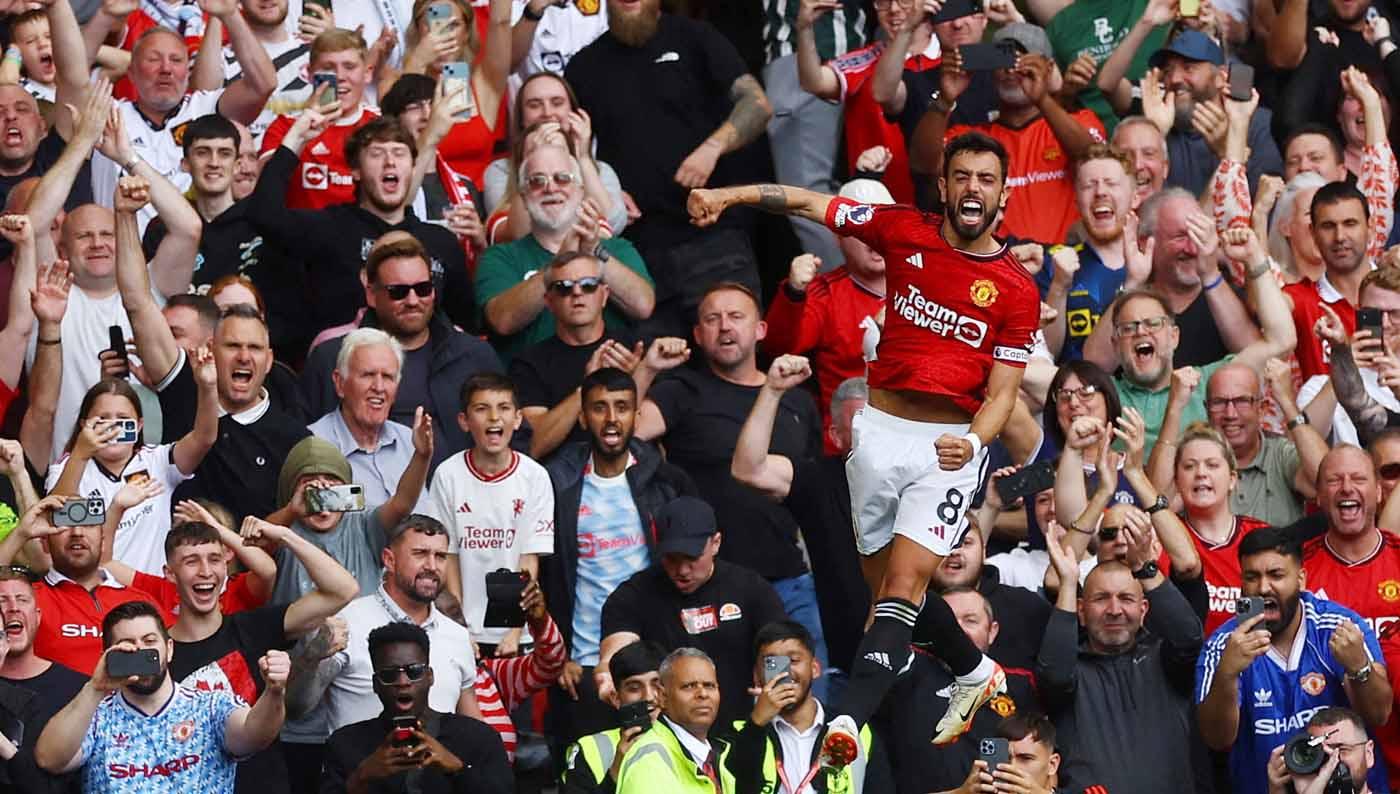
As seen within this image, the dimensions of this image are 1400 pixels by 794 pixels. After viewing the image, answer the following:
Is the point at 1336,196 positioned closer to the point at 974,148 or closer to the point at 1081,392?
the point at 1081,392

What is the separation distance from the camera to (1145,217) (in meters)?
15.7

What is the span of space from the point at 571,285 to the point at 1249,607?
396 cm

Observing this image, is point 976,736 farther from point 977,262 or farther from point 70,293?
point 70,293

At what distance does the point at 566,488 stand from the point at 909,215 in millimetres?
2874

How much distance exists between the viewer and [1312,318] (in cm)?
1570

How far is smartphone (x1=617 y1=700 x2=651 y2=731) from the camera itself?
12.1 meters

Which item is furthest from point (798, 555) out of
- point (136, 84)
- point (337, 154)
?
point (136, 84)

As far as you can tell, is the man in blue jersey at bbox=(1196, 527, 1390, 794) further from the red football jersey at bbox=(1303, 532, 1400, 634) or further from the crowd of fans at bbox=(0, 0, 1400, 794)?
the red football jersey at bbox=(1303, 532, 1400, 634)

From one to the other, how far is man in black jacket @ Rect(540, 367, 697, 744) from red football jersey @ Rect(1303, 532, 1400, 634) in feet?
11.0

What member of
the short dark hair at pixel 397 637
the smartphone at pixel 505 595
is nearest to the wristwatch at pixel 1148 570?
the smartphone at pixel 505 595

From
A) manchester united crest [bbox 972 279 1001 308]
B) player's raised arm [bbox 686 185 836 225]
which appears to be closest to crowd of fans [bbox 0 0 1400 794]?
manchester united crest [bbox 972 279 1001 308]

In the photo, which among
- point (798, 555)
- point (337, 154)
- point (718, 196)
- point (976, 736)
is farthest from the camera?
point (337, 154)

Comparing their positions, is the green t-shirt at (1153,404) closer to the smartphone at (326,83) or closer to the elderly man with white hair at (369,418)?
the elderly man with white hair at (369,418)

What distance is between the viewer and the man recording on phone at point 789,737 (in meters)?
12.2
